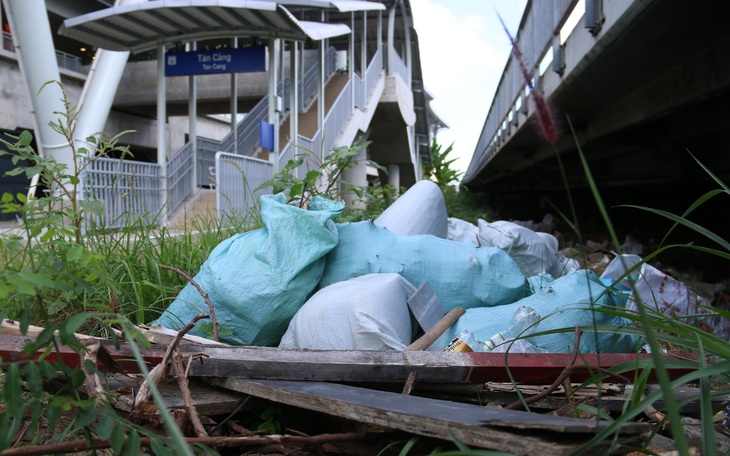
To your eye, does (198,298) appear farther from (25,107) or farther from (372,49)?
(372,49)

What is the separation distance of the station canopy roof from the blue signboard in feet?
0.99

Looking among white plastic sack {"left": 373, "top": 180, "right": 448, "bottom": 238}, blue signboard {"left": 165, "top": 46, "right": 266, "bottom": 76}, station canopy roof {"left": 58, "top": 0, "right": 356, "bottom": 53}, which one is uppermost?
station canopy roof {"left": 58, "top": 0, "right": 356, "bottom": 53}

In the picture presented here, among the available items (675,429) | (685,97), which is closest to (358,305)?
(675,429)

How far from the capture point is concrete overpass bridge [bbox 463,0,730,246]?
3.62 m

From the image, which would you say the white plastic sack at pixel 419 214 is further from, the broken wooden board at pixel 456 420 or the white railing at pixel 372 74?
the white railing at pixel 372 74

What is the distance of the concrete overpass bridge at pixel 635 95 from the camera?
362 cm

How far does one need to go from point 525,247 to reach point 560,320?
5.68 feet

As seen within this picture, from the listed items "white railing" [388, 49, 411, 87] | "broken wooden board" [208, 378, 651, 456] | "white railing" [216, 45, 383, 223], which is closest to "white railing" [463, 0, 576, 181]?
"broken wooden board" [208, 378, 651, 456]

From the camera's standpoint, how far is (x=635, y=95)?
18.1 feet

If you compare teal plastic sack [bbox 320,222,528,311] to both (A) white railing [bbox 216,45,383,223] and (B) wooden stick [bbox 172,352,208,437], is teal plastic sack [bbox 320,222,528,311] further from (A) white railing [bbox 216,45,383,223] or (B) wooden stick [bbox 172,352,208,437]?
(A) white railing [bbox 216,45,383,223]

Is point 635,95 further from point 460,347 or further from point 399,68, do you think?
point 399,68

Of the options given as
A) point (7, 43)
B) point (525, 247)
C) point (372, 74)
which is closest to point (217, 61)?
point (372, 74)

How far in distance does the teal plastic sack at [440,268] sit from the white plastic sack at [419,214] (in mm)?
494

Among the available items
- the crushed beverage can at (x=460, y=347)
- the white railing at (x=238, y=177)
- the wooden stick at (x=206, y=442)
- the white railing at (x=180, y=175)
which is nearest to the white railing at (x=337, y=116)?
the white railing at (x=238, y=177)
